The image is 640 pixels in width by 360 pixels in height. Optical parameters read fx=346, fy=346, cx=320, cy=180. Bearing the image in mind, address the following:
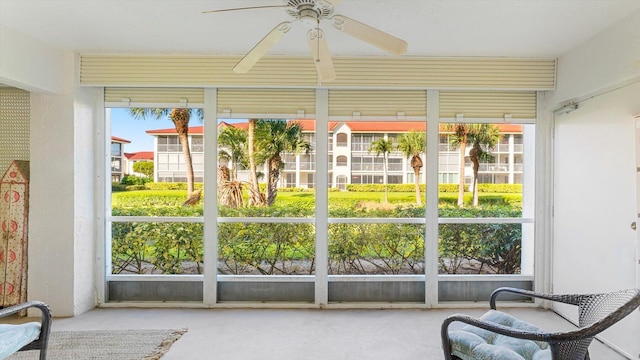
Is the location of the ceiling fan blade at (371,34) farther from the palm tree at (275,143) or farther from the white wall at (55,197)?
the white wall at (55,197)

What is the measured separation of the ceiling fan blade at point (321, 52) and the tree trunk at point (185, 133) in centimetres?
224

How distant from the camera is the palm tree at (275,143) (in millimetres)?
3980

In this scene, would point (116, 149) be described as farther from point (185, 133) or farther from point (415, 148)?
point (415, 148)

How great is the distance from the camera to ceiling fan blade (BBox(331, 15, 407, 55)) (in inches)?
75.0

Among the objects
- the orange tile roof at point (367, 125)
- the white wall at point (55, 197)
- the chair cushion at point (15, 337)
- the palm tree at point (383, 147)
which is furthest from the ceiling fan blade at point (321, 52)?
the white wall at point (55, 197)

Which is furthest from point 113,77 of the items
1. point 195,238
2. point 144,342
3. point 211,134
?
point 144,342

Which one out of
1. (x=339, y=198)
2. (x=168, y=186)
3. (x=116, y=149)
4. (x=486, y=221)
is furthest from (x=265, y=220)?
(x=486, y=221)

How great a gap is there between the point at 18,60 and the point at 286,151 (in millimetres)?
2619

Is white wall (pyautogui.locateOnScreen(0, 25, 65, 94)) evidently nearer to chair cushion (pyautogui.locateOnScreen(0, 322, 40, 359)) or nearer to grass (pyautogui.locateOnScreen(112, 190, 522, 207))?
grass (pyautogui.locateOnScreen(112, 190, 522, 207))

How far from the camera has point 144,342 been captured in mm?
3035

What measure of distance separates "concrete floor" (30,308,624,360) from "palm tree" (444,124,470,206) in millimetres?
1331

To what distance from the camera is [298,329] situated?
3318mm

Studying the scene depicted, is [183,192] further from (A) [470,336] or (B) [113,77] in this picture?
(A) [470,336]

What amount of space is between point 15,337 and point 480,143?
4.43 m
